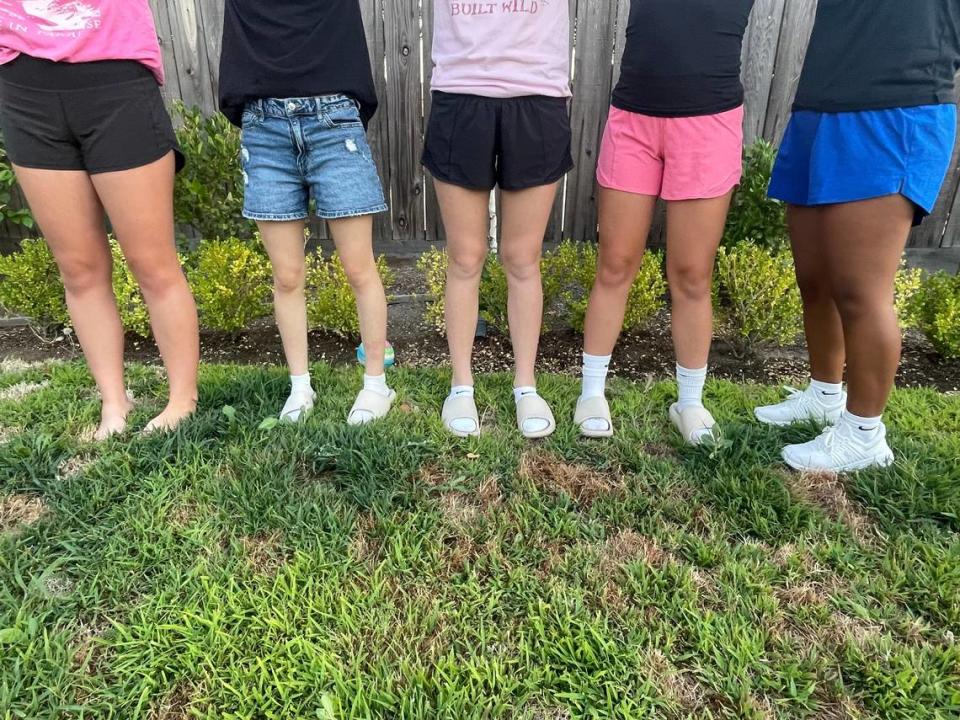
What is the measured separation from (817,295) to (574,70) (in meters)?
2.10

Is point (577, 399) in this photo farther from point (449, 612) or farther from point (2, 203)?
point (2, 203)

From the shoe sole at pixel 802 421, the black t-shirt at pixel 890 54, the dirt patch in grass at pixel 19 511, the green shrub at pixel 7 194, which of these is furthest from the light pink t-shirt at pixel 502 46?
the green shrub at pixel 7 194

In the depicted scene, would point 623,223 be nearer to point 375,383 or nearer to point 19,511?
point 375,383

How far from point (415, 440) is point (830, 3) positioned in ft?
6.71

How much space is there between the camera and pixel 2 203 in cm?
370

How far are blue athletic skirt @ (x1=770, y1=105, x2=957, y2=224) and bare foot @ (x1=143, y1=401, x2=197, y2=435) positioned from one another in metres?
2.43

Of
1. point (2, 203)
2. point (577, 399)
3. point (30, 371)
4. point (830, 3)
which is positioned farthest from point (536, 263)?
point (2, 203)

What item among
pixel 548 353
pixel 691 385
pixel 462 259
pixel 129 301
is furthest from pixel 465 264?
pixel 129 301

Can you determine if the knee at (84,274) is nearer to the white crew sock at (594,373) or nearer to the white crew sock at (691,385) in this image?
the white crew sock at (594,373)

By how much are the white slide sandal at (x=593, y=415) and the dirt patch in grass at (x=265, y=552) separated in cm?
122

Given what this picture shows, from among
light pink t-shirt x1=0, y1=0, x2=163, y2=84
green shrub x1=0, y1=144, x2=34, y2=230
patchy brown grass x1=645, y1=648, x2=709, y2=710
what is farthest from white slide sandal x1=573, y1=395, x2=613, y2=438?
green shrub x1=0, y1=144, x2=34, y2=230

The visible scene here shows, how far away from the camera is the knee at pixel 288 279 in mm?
2551

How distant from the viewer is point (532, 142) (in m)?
2.32

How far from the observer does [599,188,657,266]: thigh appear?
239cm
